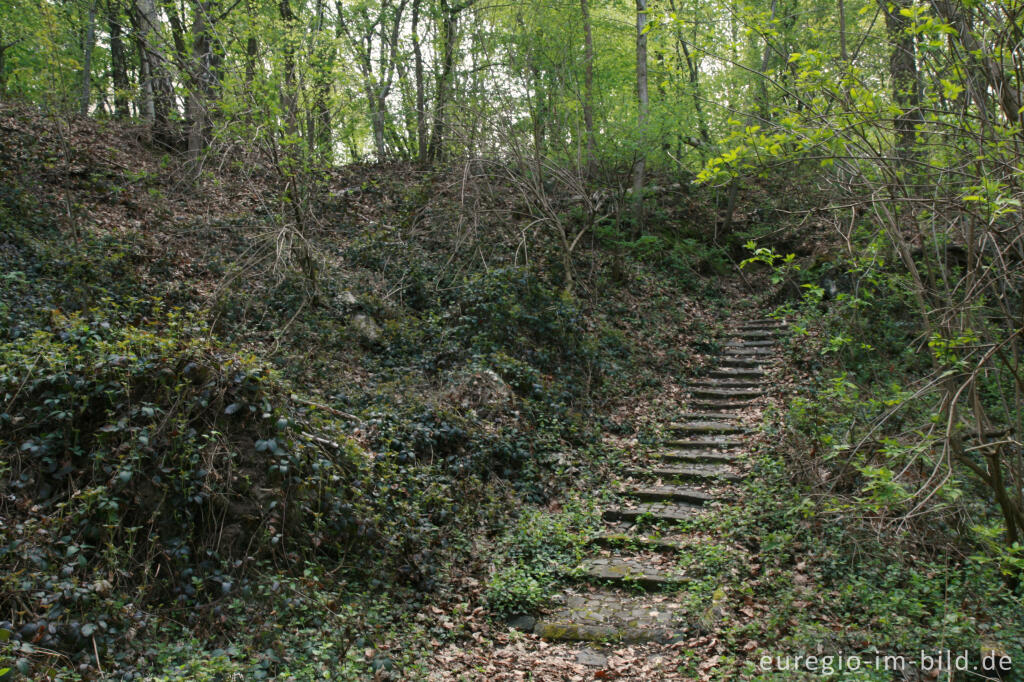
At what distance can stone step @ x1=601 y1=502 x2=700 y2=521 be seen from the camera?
7.34 m

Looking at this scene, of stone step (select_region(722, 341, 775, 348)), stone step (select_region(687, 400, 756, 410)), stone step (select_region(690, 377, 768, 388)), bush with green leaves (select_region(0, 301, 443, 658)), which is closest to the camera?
bush with green leaves (select_region(0, 301, 443, 658))

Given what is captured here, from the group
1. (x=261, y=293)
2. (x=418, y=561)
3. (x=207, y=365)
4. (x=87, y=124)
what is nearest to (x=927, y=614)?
(x=418, y=561)

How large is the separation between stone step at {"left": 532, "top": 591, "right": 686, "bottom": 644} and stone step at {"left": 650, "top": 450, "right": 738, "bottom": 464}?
3.06 meters

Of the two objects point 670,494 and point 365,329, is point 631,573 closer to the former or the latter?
point 670,494

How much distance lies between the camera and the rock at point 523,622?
18.4 ft

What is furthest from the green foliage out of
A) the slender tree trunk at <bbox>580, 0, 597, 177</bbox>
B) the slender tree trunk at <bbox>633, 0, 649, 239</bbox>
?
the slender tree trunk at <bbox>580, 0, 597, 177</bbox>

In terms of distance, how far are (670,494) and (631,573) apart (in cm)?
174

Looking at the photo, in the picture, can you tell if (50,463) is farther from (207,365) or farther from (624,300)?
(624,300)

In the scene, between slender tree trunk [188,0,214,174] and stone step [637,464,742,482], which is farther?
slender tree trunk [188,0,214,174]

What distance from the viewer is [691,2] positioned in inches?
584

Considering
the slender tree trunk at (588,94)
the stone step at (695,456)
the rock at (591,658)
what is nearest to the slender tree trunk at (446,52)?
the slender tree trunk at (588,94)

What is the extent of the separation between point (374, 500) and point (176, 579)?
6.01 ft

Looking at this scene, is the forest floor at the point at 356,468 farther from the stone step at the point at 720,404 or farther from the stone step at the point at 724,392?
the stone step at the point at 720,404

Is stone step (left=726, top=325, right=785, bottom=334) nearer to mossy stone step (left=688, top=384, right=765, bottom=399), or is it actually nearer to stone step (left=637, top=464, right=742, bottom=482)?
mossy stone step (left=688, top=384, right=765, bottom=399)
